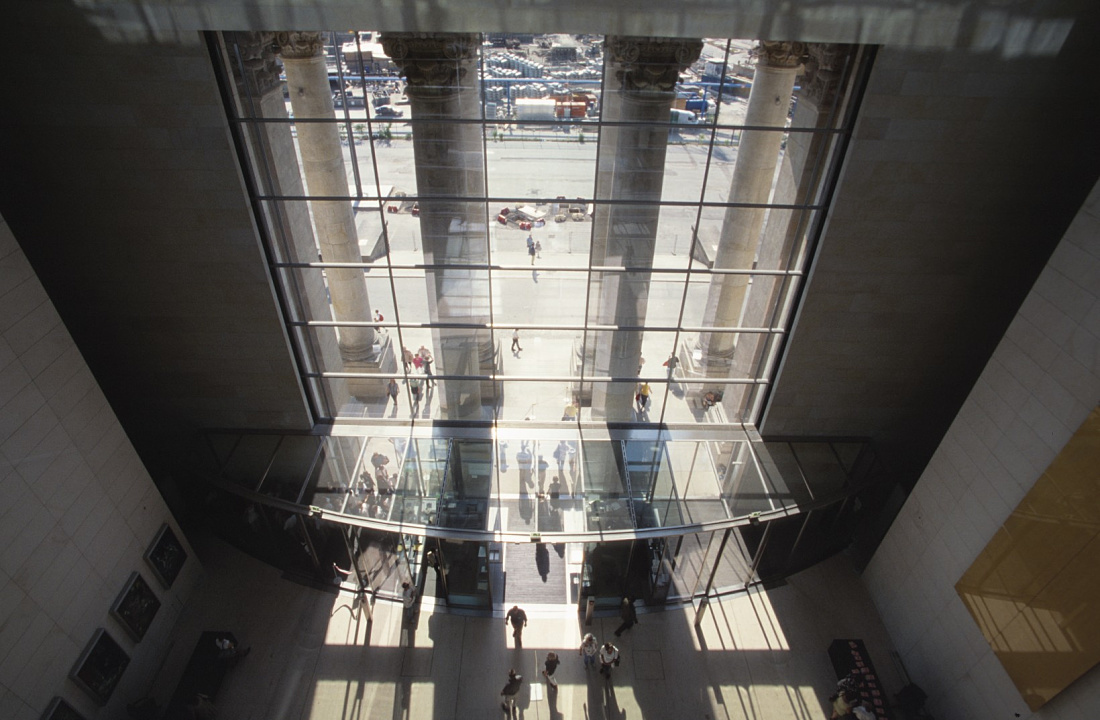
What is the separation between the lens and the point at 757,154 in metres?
15.8

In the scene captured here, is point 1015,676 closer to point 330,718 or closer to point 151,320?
point 330,718

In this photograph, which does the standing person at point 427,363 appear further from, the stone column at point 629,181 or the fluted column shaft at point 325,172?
the stone column at point 629,181

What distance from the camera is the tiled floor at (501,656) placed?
13469 mm

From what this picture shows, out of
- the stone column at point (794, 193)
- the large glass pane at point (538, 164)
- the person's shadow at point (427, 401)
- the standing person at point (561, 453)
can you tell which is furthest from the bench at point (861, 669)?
the large glass pane at point (538, 164)

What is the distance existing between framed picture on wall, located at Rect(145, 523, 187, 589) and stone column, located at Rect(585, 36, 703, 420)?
36.4ft

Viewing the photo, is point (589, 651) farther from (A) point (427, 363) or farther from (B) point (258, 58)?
(B) point (258, 58)

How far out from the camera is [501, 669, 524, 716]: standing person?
13.0 meters

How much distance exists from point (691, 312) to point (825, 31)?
6.79 metres

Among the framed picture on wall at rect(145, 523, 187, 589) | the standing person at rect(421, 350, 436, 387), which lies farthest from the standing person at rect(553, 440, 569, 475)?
the framed picture on wall at rect(145, 523, 187, 589)

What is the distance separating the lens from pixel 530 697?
1359 centimetres

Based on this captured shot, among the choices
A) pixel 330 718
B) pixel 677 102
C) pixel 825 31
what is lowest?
pixel 330 718

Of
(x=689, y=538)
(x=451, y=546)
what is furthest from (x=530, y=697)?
(x=689, y=538)

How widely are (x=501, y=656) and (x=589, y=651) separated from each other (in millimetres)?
2129

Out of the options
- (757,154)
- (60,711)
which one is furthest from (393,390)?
(757,154)
